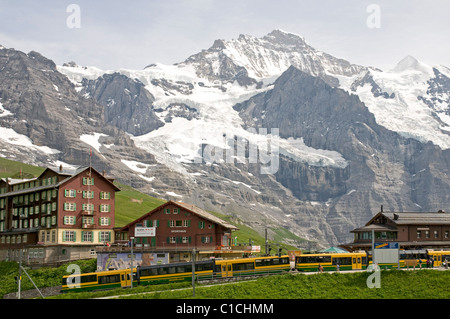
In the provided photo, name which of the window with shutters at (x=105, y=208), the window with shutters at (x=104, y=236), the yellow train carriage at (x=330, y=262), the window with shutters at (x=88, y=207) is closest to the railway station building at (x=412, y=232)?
the yellow train carriage at (x=330, y=262)

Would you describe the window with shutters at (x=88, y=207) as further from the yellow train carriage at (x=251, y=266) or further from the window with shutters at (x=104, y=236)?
the yellow train carriage at (x=251, y=266)

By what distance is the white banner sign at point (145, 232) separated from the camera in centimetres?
13062

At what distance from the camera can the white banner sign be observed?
131m

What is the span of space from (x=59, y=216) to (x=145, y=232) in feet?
61.3

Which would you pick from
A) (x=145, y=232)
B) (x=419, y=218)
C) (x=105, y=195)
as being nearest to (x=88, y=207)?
(x=105, y=195)

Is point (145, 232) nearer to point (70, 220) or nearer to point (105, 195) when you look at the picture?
point (70, 220)

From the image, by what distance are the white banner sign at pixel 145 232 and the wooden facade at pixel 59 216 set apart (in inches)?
Answer: 416

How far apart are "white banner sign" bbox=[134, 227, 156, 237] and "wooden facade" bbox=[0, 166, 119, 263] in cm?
1056

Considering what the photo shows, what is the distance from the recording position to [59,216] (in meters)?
133
